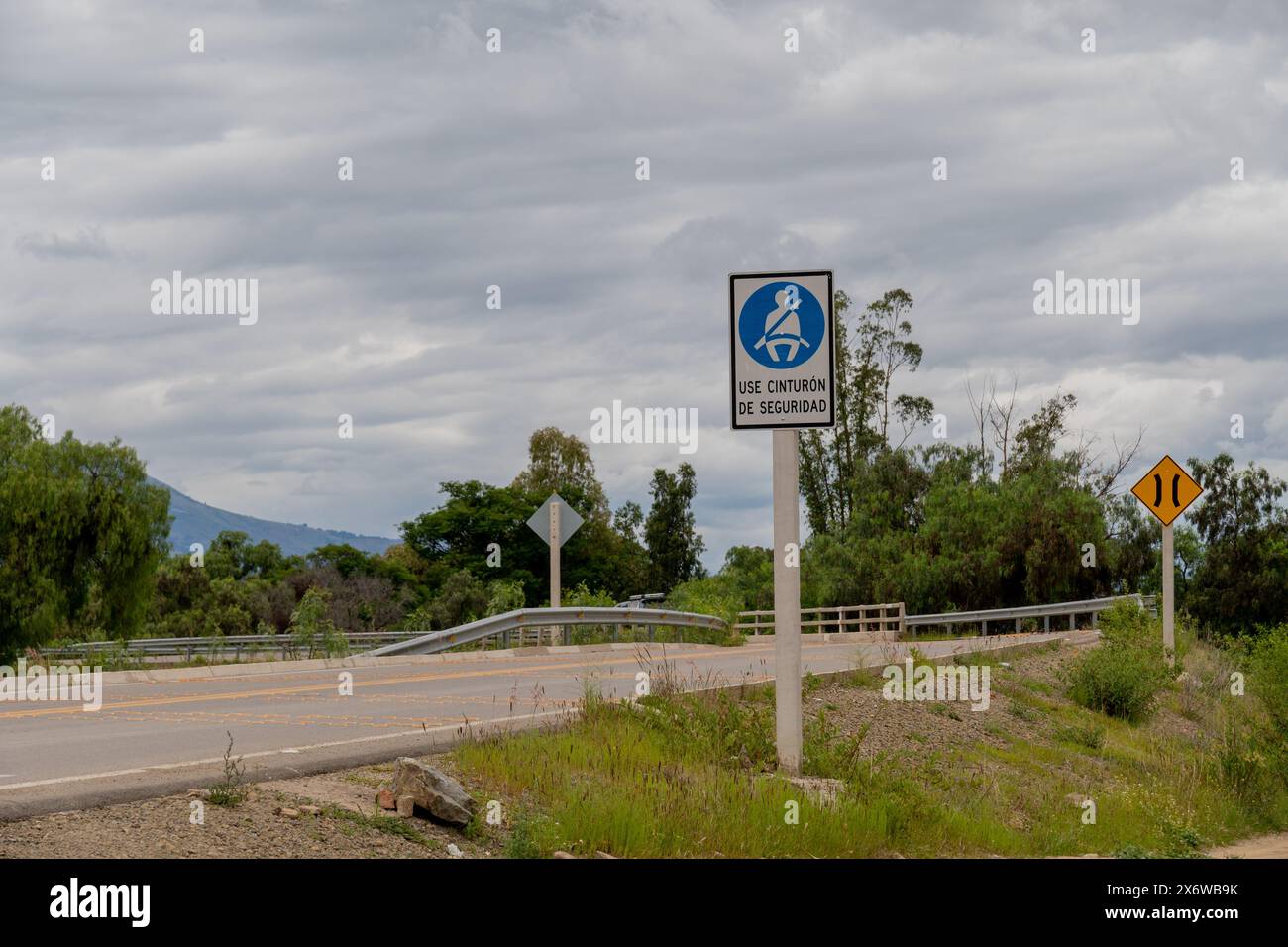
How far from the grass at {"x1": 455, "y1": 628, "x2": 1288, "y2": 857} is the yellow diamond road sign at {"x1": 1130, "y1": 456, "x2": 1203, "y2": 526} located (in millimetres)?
7418

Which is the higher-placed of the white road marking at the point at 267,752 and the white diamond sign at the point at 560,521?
the white diamond sign at the point at 560,521

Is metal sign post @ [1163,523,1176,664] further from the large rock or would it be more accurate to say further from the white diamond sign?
the large rock

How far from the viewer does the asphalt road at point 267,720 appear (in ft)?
30.1

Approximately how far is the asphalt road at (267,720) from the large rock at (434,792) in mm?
1061

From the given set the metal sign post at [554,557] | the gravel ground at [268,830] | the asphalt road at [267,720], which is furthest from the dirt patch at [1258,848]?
the metal sign post at [554,557]

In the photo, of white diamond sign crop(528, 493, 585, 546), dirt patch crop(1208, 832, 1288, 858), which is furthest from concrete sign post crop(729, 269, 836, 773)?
white diamond sign crop(528, 493, 585, 546)

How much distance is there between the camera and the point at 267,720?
1409 centimetres

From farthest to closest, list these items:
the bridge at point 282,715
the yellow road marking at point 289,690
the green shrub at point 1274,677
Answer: the green shrub at point 1274,677 < the yellow road marking at point 289,690 < the bridge at point 282,715

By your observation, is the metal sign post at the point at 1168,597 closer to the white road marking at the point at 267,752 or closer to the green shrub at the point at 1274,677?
the green shrub at the point at 1274,677

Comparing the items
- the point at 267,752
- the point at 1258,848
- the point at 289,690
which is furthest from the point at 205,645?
the point at 1258,848

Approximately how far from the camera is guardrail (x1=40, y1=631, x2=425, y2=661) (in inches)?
1379

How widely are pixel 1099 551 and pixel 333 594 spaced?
39.5m
